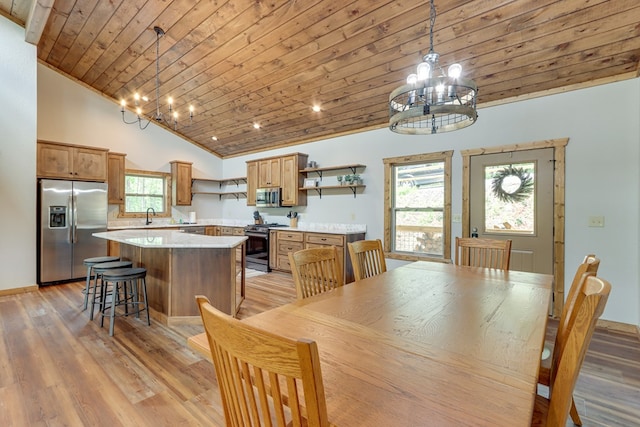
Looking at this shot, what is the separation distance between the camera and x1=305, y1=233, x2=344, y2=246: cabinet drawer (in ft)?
16.0

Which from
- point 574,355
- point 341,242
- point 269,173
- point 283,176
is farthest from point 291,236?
point 574,355

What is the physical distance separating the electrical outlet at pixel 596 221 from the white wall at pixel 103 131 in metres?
7.16

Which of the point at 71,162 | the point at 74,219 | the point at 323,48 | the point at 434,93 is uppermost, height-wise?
the point at 323,48

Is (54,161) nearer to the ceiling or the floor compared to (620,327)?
nearer to the ceiling

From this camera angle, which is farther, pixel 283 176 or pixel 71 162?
pixel 283 176

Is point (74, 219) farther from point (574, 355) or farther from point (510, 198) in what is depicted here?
point (510, 198)

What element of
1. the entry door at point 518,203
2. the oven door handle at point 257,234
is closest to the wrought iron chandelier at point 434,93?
the entry door at point 518,203

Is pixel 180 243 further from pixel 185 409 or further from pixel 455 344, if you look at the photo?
pixel 455 344

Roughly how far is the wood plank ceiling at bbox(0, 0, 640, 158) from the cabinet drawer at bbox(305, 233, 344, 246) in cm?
185

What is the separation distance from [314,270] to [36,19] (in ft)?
16.2

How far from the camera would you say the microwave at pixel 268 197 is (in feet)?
20.0

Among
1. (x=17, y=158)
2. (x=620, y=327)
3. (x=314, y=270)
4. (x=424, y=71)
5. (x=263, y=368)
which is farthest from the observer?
(x=17, y=158)

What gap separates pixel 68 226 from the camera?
480 cm

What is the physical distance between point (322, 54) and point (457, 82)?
7.84 ft
